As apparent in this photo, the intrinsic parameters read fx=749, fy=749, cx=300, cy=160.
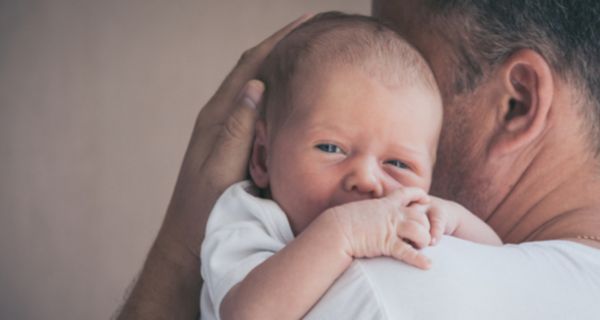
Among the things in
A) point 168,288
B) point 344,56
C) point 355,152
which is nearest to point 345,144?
point 355,152

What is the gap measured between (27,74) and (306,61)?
335 cm

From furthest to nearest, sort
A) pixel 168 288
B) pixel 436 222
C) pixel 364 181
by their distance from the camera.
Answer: pixel 168 288 < pixel 364 181 < pixel 436 222

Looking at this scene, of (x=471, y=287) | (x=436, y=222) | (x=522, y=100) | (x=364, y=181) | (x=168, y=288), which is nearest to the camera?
(x=471, y=287)

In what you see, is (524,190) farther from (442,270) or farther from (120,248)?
(120,248)

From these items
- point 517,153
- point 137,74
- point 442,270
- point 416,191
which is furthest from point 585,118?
point 137,74

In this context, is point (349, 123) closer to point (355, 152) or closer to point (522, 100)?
point (355, 152)

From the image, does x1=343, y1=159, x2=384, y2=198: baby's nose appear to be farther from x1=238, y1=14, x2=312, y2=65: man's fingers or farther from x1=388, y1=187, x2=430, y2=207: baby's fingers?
x1=238, y1=14, x2=312, y2=65: man's fingers

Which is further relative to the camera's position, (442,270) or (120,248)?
(120,248)

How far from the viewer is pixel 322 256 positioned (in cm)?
97

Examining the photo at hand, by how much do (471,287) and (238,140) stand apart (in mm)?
582

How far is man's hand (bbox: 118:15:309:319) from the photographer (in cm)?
138

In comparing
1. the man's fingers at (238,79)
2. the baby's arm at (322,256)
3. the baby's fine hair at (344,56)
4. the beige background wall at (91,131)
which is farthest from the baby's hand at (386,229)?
the beige background wall at (91,131)

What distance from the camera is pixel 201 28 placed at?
180 inches

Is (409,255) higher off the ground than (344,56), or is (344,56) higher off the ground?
(344,56)
